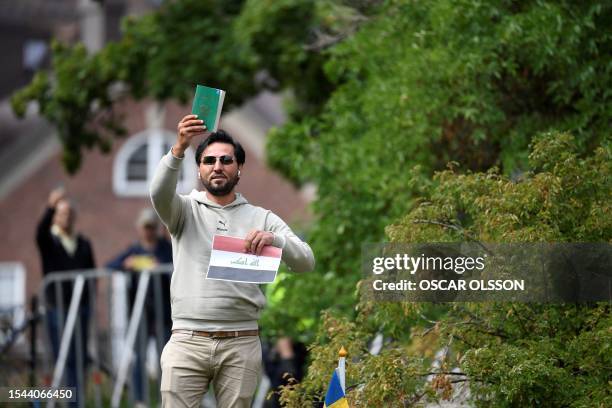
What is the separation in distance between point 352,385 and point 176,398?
108 cm

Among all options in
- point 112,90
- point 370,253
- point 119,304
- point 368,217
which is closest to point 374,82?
point 368,217

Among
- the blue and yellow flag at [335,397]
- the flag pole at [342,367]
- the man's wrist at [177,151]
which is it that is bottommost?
the blue and yellow flag at [335,397]

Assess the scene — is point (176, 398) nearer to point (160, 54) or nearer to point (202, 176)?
point (202, 176)

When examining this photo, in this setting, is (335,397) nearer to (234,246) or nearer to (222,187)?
(234,246)

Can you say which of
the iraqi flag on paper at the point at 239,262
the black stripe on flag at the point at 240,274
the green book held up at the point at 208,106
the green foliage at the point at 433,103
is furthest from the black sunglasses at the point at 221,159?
the green foliage at the point at 433,103

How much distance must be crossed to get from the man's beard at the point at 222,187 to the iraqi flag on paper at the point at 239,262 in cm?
28

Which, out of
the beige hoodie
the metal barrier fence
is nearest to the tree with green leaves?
the beige hoodie

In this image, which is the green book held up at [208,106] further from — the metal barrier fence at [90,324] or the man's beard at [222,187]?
the metal barrier fence at [90,324]

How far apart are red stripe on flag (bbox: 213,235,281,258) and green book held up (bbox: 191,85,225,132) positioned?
1.84 feet

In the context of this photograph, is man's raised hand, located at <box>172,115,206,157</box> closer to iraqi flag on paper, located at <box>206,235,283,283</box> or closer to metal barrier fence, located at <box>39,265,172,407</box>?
iraqi flag on paper, located at <box>206,235,283,283</box>

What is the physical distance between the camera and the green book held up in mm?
7621

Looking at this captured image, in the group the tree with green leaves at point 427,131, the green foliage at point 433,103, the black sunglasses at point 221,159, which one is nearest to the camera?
the black sunglasses at point 221,159
